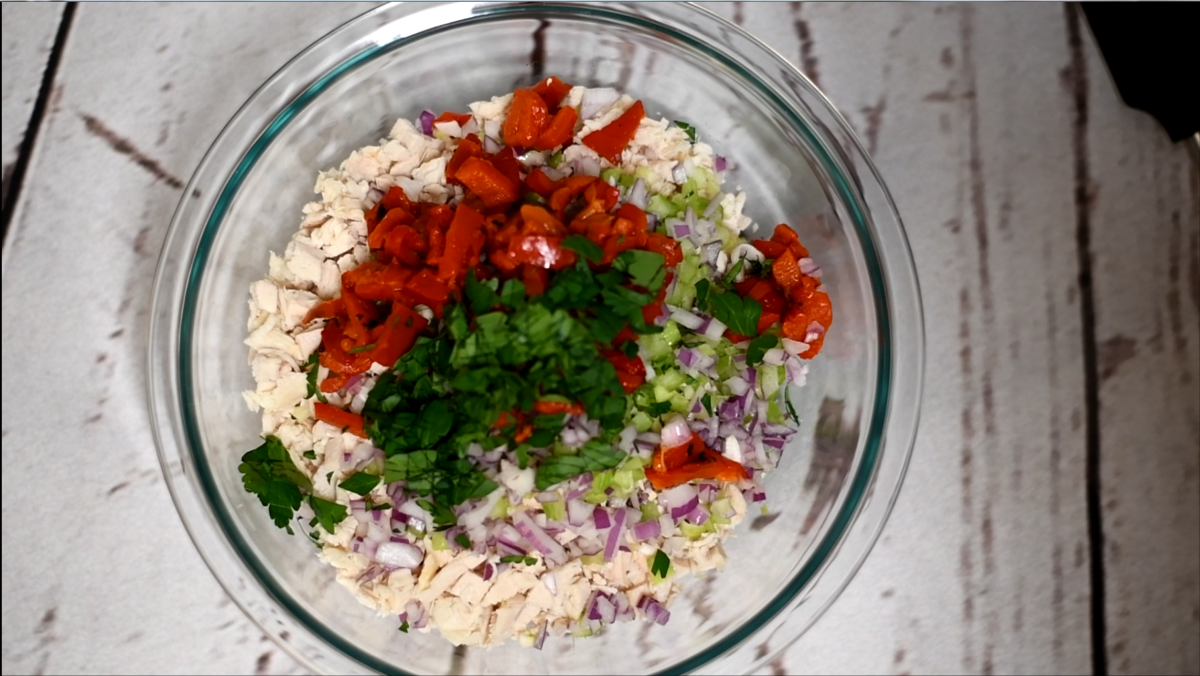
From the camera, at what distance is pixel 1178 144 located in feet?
5.02

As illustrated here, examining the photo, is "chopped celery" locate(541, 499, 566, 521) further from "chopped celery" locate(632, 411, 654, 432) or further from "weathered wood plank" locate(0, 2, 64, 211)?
"weathered wood plank" locate(0, 2, 64, 211)

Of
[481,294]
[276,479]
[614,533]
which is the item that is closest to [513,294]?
[481,294]

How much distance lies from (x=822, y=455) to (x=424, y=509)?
69 centimetres

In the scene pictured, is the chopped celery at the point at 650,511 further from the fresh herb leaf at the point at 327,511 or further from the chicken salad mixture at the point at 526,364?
the fresh herb leaf at the point at 327,511

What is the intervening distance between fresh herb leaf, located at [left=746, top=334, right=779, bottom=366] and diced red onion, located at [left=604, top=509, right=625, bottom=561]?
303 mm

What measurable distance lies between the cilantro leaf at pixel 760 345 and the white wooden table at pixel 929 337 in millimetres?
464

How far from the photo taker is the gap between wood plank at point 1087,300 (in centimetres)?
152

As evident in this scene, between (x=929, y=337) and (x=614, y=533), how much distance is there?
28.5 inches

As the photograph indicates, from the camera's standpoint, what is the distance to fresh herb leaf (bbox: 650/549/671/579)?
49.1 inches

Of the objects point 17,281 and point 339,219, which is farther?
point 17,281

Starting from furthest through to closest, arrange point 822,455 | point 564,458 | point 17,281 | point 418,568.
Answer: point 17,281 → point 822,455 → point 418,568 → point 564,458

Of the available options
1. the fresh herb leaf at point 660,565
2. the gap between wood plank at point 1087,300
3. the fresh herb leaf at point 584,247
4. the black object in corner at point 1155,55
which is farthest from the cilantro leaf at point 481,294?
the black object in corner at point 1155,55

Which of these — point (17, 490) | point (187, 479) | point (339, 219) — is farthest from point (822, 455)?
point (17, 490)

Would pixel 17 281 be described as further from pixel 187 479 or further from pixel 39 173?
pixel 187 479
